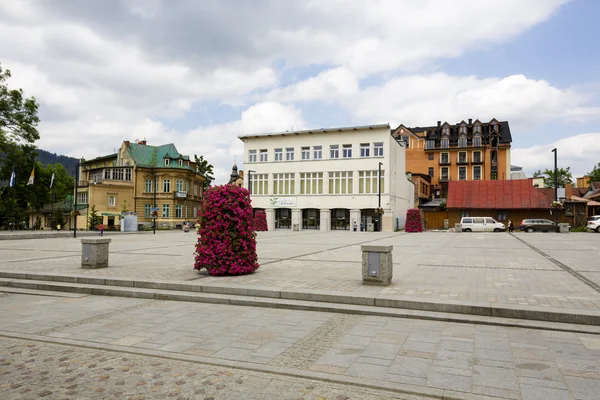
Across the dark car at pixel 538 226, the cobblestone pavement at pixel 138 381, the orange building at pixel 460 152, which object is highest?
the orange building at pixel 460 152

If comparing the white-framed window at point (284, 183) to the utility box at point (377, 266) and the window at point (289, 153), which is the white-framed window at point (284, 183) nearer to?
the window at point (289, 153)

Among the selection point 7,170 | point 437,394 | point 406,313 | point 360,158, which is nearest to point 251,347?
point 437,394

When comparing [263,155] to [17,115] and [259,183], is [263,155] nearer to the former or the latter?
[259,183]

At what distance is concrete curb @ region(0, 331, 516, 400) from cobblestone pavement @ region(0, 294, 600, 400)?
3cm

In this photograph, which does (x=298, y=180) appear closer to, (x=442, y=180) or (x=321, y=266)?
(x=442, y=180)

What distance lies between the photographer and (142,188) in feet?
203

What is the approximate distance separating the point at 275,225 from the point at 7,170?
1355 inches

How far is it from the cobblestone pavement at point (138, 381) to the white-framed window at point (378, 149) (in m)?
47.4

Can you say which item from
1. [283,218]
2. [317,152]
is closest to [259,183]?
[283,218]

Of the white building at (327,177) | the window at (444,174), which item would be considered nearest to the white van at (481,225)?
the white building at (327,177)

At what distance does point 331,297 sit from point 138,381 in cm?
428

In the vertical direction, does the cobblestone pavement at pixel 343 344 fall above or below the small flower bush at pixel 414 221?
below

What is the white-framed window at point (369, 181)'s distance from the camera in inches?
1956

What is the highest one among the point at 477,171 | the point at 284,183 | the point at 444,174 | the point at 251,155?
the point at 251,155
